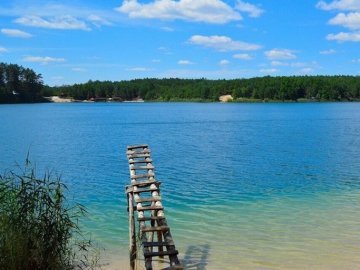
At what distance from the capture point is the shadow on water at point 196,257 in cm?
1326

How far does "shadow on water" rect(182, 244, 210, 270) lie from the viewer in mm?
13258

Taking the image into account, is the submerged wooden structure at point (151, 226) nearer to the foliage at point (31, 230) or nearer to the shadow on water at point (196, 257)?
the shadow on water at point (196, 257)

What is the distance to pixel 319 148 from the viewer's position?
44.5 metres

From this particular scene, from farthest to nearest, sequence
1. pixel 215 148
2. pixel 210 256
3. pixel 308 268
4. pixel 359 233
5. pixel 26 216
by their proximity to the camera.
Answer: pixel 215 148 < pixel 359 233 < pixel 210 256 < pixel 308 268 < pixel 26 216

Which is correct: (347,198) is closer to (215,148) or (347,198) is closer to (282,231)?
(282,231)

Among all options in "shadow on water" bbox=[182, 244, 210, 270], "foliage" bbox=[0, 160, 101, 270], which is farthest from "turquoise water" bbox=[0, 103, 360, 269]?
"foliage" bbox=[0, 160, 101, 270]

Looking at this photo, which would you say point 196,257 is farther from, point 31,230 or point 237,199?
point 237,199

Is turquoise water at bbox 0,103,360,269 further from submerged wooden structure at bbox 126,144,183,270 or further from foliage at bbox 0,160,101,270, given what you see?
foliage at bbox 0,160,101,270

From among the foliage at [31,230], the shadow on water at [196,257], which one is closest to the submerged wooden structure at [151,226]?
the shadow on water at [196,257]

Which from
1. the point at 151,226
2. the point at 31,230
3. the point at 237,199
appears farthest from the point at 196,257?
the point at 237,199

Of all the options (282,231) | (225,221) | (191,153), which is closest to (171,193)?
(225,221)

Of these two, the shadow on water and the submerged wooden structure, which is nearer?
the submerged wooden structure

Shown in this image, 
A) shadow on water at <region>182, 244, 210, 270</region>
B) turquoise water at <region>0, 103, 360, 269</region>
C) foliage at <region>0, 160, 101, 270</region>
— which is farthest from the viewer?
turquoise water at <region>0, 103, 360, 269</region>

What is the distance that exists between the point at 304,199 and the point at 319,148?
2353 cm
